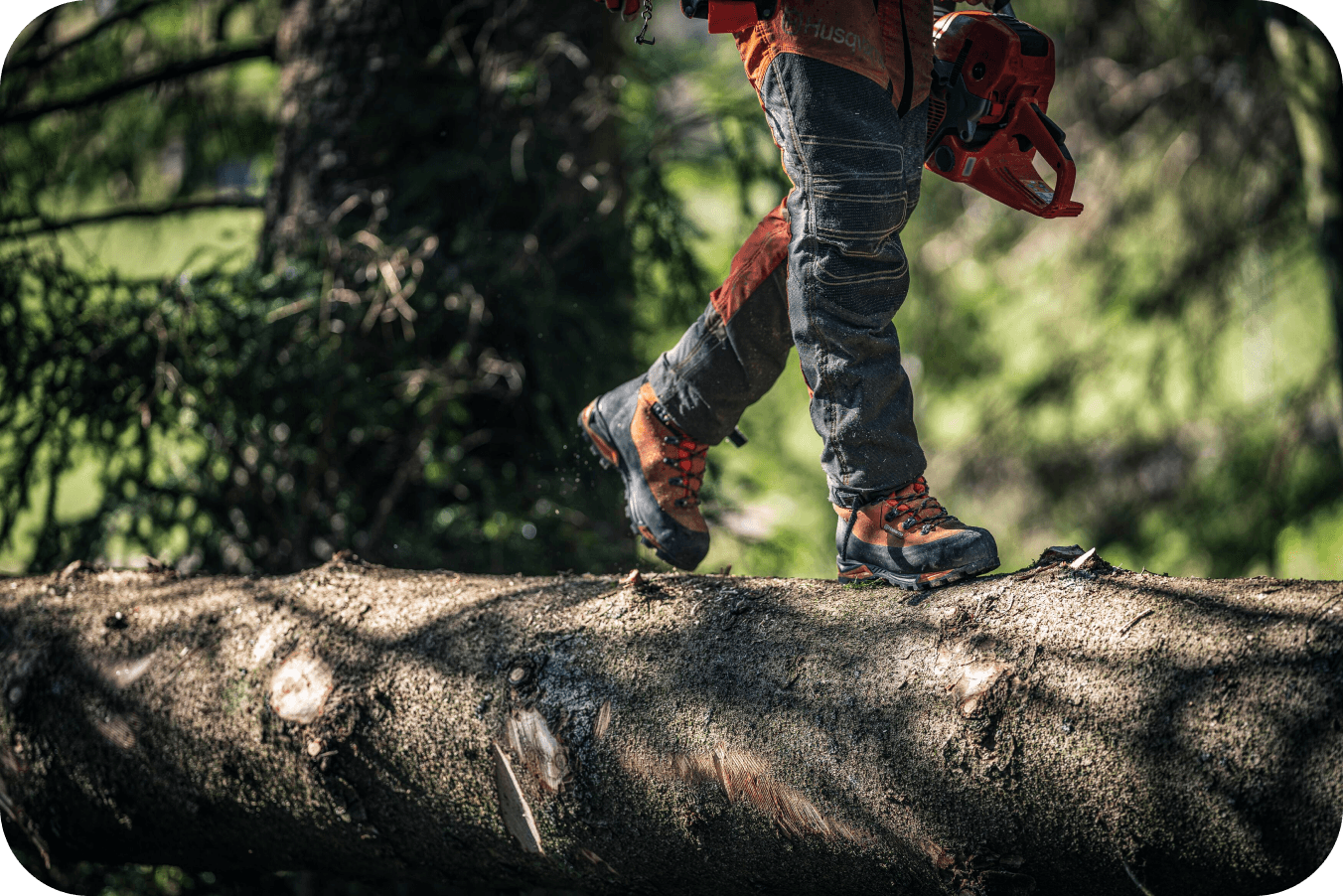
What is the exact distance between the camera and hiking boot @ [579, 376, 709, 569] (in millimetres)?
2047

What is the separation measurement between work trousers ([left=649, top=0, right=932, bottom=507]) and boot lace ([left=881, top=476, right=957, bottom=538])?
0.8 inches

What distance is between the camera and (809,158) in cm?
154

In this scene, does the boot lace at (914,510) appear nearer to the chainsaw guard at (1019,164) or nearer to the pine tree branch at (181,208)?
the chainsaw guard at (1019,164)

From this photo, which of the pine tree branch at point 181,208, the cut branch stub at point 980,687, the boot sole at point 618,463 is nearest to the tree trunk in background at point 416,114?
the pine tree branch at point 181,208

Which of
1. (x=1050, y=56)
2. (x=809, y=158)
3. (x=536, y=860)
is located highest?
(x=1050, y=56)

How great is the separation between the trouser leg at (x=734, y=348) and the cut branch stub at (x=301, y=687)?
852mm

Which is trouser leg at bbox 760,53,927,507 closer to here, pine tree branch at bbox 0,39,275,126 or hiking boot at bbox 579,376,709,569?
hiking boot at bbox 579,376,709,569

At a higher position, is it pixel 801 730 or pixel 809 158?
pixel 809 158

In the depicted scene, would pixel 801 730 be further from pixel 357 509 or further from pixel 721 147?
pixel 721 147

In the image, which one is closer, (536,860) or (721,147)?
(536,860)

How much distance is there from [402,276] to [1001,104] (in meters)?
1.98

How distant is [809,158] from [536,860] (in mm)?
1183

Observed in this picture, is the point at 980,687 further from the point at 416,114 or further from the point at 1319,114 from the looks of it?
the point at 1319,114

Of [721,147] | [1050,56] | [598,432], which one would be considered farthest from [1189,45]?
[598,432]
